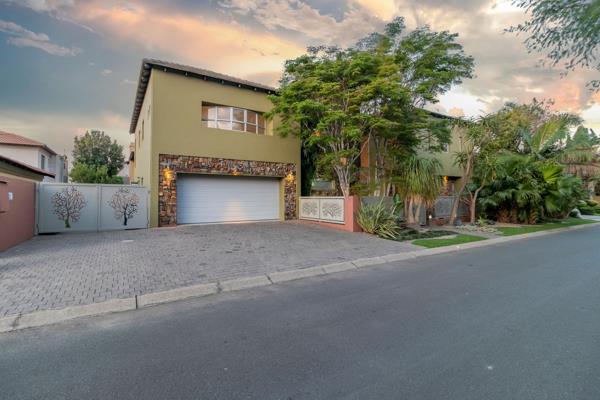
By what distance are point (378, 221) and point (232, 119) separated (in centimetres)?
879

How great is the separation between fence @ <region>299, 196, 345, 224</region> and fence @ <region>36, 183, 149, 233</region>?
25.1 ft

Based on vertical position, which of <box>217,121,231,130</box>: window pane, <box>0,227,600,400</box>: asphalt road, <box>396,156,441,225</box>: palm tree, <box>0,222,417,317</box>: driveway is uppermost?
<box>217,121,231,130</box>: window pane

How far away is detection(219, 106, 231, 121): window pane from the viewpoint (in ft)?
46.8

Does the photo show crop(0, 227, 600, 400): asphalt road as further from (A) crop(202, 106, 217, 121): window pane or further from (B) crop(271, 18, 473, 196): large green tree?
(A) crop(202, 106, 217, 121): window pane

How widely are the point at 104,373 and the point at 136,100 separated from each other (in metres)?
17.2

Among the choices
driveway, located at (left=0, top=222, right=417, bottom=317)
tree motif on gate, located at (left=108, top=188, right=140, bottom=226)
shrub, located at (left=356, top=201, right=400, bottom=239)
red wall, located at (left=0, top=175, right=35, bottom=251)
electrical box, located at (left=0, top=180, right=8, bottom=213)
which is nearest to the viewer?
driveway, located at (left=0, top=222, right=417, bottom=317)

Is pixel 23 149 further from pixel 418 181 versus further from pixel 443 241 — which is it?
pixel 443 241

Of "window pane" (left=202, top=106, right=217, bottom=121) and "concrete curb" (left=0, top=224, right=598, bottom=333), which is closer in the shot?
"concrete curb" (left=0, top=224, right=598, bottom=333)

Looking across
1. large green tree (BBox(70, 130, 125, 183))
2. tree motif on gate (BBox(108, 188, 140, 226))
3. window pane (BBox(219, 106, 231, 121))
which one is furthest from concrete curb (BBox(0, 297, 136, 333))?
large green tree (BBox(70, 130, 125, 183))

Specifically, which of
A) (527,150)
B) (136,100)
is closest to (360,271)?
(136,100)

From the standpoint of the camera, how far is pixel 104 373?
2.72 m

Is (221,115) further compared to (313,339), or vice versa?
(221,115)

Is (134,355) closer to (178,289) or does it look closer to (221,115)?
(178,289)

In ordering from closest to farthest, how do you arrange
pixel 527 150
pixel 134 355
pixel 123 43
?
pixel 134 355, pixel 123 43, pixel 527 150
